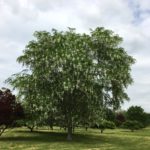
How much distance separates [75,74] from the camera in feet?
176

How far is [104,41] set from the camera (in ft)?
192

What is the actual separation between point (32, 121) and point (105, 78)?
11.2 m

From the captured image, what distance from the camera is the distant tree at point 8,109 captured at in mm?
54000

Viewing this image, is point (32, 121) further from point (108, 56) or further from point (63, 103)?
point (108, 56)

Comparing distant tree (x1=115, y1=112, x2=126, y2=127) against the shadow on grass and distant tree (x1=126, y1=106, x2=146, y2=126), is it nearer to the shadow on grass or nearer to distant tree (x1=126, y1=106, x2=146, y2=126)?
distant tree (x1=126, y1=106, x2=146, y2=126)

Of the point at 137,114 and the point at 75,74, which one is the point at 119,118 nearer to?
the point at 137,114

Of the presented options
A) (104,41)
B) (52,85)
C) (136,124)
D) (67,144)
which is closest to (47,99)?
(52,85)

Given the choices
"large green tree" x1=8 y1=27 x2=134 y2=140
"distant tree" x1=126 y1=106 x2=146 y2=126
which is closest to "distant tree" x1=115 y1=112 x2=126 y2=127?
"distant tree" x1=126 y1=106 x2=146 y2=126

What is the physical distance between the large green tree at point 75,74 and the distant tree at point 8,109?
1.53 meters

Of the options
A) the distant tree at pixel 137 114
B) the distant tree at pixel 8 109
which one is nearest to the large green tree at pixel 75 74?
the distant tree at pixel 8 109

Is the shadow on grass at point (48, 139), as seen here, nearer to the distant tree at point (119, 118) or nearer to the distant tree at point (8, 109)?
the distant tree at point (8, 109)

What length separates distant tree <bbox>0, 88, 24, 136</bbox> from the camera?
177 feet

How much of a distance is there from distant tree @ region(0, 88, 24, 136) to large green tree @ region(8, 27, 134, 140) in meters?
1.53

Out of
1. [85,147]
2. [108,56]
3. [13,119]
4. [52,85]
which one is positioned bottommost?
[85,147]
